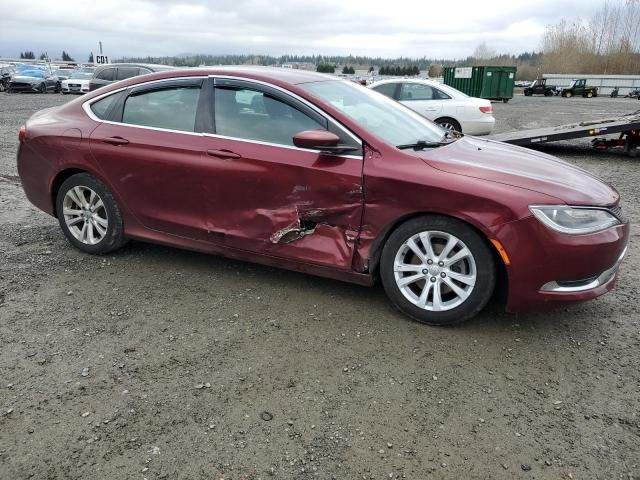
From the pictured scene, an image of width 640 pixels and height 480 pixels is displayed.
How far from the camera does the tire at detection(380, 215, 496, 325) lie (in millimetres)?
3373

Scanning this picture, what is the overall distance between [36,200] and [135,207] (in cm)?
121

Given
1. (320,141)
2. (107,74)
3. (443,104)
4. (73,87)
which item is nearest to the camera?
(320,141)

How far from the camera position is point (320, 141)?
3.53m

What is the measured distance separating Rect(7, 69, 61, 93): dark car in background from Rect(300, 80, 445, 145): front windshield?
31.8 meters

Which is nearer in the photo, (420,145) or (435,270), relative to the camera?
(435,270)

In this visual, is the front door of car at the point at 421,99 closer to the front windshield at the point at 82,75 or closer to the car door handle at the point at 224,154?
the car door handle at the point at 224,154

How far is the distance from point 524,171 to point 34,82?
3356 cm

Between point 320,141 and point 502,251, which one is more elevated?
point 320,141

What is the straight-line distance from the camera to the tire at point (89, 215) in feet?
14.9

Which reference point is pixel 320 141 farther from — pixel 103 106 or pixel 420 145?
pixel 103 106

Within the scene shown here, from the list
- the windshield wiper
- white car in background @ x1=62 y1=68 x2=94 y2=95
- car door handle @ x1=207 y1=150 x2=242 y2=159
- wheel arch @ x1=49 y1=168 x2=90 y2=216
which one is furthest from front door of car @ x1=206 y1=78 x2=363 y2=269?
white car in background @ x1=62 y1=68 x2=94 y2=95

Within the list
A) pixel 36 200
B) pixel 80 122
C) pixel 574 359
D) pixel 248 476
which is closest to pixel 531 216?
pixel 574 359

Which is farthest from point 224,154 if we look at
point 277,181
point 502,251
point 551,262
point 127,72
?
point 127,72

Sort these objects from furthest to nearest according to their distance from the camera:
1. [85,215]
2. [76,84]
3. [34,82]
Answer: [34,82] < [76,84] < [85,215]
